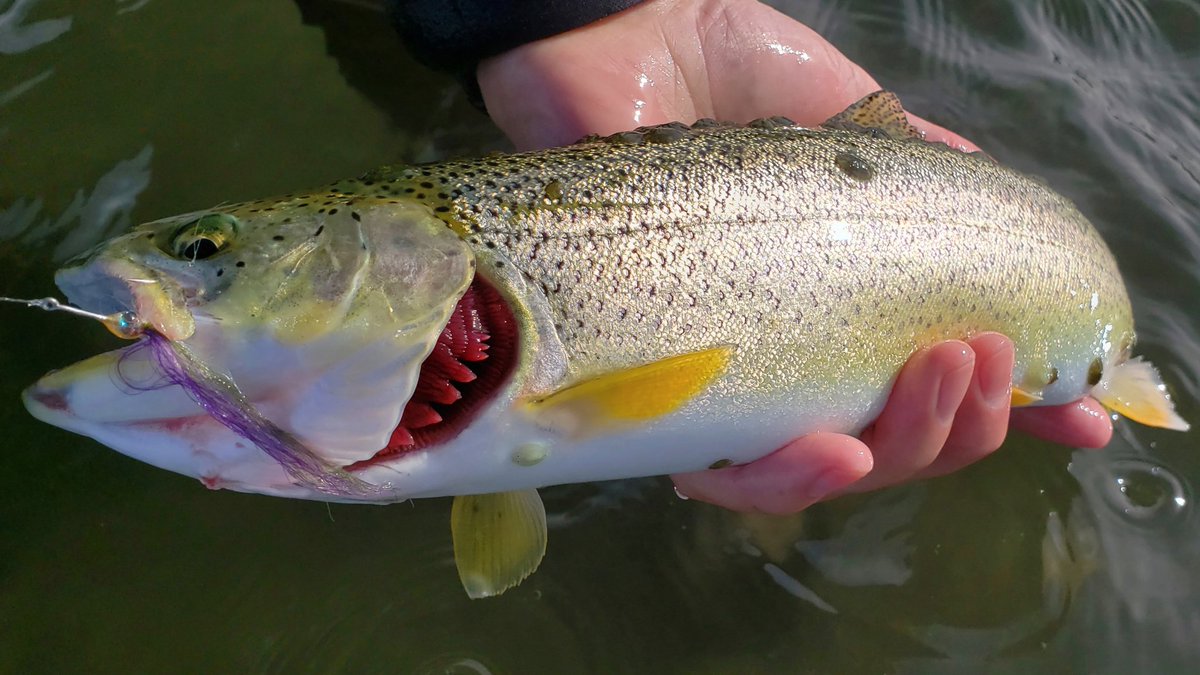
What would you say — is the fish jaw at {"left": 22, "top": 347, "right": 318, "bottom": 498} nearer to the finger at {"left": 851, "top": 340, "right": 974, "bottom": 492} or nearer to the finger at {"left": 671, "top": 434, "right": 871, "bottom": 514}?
the finger at {"left": 671, "top": 434, "right": 871, "bottom": 514}

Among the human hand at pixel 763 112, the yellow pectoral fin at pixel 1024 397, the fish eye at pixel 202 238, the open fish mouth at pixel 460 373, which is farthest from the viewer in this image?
the yellow pectoral fin at pixel 1024 397

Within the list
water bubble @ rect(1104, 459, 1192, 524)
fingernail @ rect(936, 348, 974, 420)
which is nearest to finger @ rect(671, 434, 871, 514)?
fingernail @ rect(936, 348, 974, 420)

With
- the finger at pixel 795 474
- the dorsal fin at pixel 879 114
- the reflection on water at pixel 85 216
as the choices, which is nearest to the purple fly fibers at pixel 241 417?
the finger at pixel 795 474

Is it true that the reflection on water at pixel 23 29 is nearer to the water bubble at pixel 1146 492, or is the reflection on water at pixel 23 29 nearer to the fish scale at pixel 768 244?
the fish scale at pixel 768 244

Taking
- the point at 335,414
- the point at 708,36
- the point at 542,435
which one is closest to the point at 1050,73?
the point at 708,36

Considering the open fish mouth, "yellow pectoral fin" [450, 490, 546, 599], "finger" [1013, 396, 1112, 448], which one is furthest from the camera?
"finger" [1013, 396, 1112, 448]

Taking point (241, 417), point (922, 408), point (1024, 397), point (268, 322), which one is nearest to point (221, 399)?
point (241, 417)
